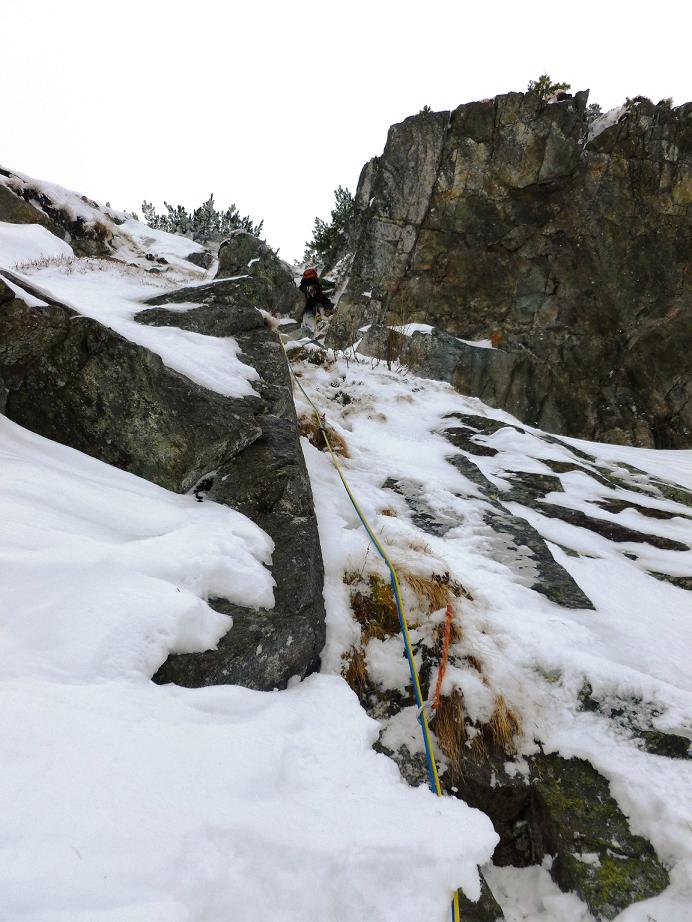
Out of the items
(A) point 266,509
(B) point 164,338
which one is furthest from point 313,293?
(A) point 266,509

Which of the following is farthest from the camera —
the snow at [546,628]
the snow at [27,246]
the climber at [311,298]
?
the climber at [311,298]

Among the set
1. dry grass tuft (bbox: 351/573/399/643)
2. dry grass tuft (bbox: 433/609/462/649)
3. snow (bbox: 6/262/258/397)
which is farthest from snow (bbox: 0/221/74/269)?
dry grass tuft (bbox: 433/609/462/649)

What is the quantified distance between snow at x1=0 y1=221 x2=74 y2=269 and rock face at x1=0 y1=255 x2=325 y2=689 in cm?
689

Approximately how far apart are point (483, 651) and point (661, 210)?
18.4 meters

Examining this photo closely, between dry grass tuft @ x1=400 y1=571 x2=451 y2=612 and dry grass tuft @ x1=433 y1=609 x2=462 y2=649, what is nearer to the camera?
dry grass tuft @ x1=433 y1=609 x2=462 y2=649

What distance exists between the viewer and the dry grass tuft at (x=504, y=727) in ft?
7.62

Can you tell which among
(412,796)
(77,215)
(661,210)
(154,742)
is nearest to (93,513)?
(154,742)

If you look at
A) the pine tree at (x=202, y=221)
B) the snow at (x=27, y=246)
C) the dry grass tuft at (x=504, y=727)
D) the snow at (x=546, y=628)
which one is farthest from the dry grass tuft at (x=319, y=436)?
the pine tree at (x=202, y=221)

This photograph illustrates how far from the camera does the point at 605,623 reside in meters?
3.15

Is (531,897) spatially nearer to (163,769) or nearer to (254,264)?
(163,769)

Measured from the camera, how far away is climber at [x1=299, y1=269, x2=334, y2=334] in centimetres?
1297

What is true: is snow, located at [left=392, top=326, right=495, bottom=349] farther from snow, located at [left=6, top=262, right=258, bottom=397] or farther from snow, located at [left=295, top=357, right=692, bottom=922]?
snow, located at [left=6, top=262, right=258, bottom=397]

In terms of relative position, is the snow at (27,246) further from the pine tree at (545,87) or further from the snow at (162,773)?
the pine tree at (545,87)

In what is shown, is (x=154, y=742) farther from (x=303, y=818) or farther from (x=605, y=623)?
(x=605, y=623)
